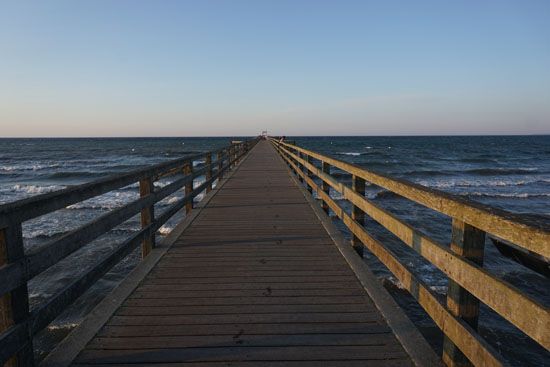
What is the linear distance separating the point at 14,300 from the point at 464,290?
242cm

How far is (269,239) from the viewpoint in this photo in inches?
226

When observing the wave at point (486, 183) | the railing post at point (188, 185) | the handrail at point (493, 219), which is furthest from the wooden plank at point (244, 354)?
the wave at point (486, 183)

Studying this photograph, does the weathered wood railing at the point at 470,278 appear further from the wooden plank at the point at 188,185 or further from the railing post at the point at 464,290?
the wooden plank at the point at 188,185

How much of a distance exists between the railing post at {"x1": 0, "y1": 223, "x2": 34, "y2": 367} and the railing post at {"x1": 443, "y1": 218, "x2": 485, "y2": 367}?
233 centimetres

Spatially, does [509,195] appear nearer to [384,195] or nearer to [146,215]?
[384,195]

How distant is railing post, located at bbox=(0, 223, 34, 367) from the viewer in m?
2.16

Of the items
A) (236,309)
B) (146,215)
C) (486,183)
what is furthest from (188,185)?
(486,183)

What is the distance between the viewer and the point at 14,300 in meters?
2.26

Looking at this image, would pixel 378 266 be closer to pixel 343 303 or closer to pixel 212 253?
pixel 212 253

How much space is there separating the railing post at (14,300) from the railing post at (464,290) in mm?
2331

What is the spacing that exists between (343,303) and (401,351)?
2.68 ft

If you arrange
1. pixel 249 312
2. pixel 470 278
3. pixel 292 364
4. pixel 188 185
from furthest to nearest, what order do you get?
pixel 188 185 < pixel 249 312 < pixel 292 364 < pixel 470 278

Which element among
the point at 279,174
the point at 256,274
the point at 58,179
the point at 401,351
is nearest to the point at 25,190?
the point at 58,179

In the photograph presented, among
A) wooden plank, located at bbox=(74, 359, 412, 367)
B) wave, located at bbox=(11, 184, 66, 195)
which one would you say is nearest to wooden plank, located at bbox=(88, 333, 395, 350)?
wooden plank, located at bbox=(74, 359, 412, 367)
